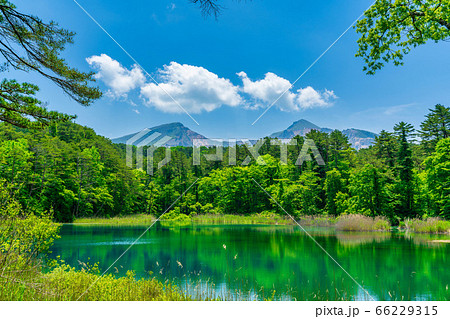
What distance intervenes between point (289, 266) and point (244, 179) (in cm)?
3295

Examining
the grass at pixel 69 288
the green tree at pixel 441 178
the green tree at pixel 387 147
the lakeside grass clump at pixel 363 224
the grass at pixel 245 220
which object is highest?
the green tree at pixel 387 147

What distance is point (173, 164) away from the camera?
52781 mm

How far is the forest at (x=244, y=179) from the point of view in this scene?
94.4ft

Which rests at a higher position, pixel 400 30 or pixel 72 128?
pixel 72 128

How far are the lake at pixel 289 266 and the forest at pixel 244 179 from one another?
36.6ft

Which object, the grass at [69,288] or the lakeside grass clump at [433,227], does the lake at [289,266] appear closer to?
the grass at [69,288]

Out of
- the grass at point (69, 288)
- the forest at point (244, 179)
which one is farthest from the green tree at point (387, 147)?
the grass at point (69, 288)

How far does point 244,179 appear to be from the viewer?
45031mm

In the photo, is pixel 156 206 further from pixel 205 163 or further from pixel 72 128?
pixel 72 128

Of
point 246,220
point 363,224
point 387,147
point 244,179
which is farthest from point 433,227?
point 244,179
